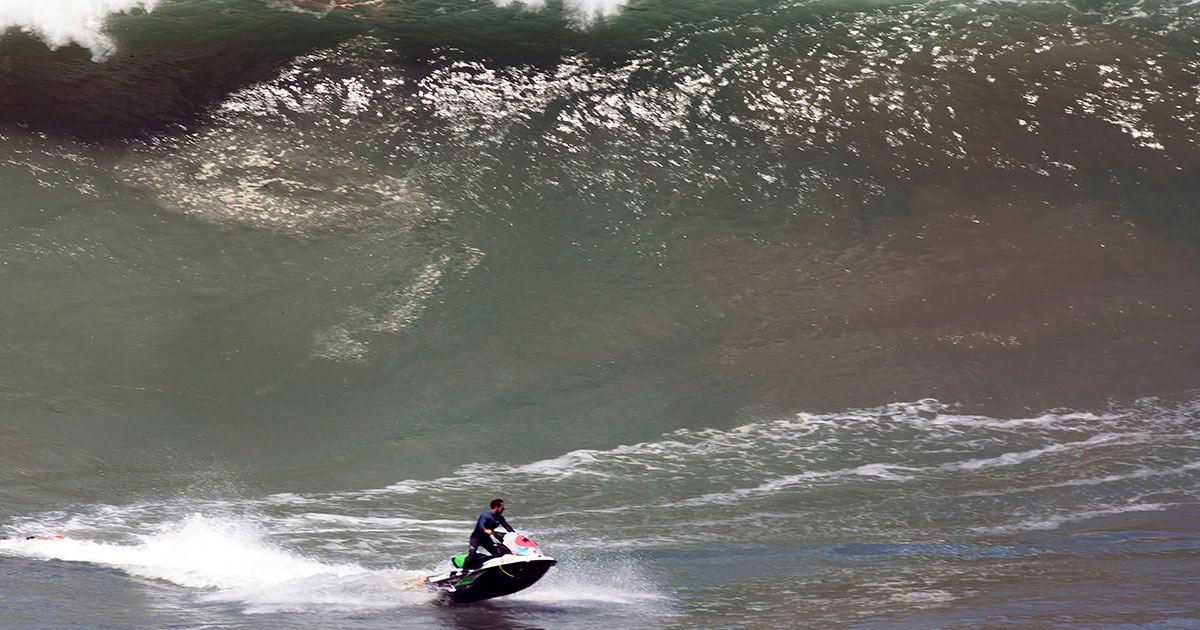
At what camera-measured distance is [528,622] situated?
958cm

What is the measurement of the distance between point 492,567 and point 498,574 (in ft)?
0.32

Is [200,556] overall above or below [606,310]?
below

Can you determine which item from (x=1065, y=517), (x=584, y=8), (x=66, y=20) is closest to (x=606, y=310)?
(x=1065, y=517)

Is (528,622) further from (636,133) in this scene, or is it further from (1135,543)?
(636,133)

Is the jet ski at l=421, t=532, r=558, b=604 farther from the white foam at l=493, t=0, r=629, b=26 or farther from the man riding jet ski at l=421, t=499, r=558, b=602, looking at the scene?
the white foam at l=493, t=0, r=629, b=26

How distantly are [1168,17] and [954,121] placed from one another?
579 centimetres

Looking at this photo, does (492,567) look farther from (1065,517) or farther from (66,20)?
(66,20)

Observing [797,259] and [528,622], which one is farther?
[797,259]

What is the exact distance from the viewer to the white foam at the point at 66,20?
62.5 feet

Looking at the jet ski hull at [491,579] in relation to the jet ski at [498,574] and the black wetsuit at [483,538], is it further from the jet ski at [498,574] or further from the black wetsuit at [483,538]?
the black wetsuit at [483,538]

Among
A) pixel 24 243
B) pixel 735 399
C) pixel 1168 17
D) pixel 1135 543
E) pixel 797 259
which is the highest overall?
pixel 1168 17

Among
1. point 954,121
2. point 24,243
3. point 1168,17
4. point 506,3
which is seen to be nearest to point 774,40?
point 954,121

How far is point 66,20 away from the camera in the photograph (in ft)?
63.6

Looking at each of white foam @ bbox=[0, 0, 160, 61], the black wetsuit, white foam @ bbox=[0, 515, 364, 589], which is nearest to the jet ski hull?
the black wetsuit
